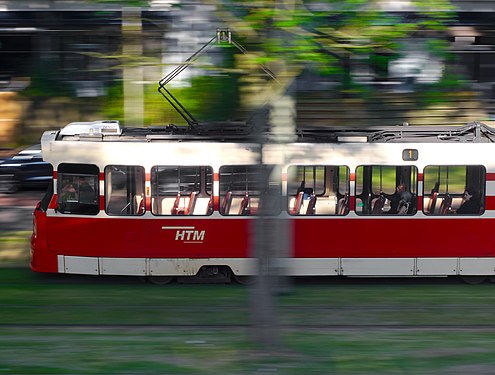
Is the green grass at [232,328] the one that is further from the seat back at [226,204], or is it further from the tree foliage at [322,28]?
the tree foliage at [322,28]

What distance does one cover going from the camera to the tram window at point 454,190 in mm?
14219

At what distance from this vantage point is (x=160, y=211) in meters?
14.2

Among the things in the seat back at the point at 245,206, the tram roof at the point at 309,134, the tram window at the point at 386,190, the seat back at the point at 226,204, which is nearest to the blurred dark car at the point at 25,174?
the tram roof at the point at 309,134

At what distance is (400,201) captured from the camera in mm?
14297

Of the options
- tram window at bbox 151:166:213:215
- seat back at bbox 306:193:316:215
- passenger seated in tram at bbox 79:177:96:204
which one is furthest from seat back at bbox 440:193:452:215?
passenger seated in tram at bbox 79:177:96:204

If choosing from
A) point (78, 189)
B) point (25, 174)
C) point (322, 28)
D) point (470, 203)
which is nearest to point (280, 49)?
point (322, 28)

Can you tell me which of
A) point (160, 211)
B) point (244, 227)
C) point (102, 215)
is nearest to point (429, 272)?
point (244, 227)

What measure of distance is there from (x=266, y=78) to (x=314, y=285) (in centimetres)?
662

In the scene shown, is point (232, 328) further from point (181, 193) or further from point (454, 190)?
point (454, 190)

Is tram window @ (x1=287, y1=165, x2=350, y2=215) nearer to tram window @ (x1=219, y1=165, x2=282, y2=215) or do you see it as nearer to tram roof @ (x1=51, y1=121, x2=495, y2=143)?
tram window @ (x1=219, y1=165, x2=282, y2=215)

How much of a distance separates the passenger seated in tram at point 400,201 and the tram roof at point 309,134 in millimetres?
861

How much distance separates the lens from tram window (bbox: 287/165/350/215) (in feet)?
46.5

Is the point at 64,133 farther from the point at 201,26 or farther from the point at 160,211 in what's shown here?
the point at 201,26

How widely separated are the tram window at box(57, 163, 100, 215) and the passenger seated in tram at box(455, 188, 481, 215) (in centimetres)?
623
